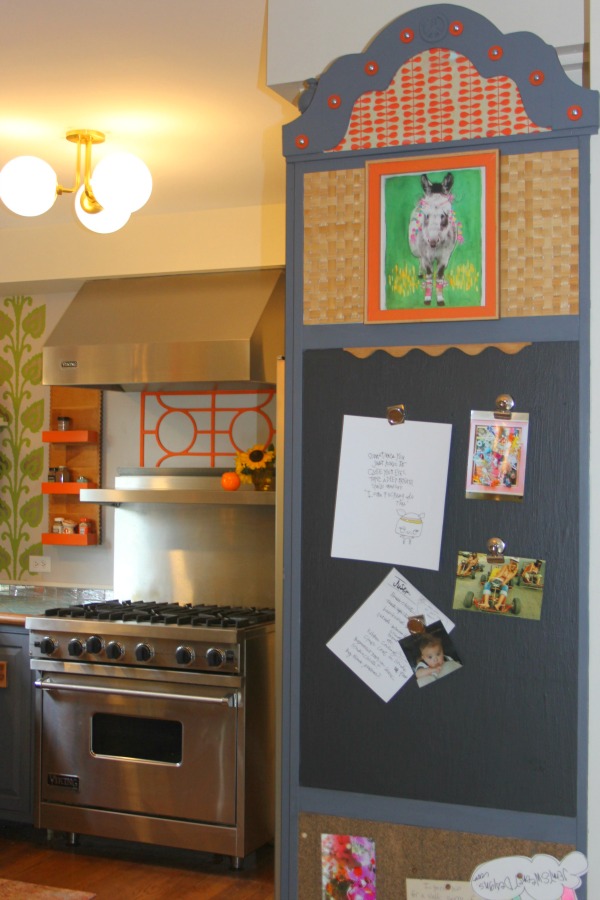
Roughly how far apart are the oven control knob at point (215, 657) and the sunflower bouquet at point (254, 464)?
816 millimetres

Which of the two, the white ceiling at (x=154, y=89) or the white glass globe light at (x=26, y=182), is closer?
the white ceiling at (x=154, y=89)

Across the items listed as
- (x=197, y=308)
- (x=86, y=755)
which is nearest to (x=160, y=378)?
(x=197, y=308)

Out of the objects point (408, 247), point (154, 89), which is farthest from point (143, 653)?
point (408, 247)

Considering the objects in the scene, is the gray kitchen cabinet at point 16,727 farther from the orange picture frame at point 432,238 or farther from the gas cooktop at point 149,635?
the orange picture frame at point 432,238

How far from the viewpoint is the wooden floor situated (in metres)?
3.75

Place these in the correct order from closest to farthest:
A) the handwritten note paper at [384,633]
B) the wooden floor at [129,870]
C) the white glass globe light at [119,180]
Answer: the handwritten note paper at [384,633]
the white glass globe light at [119,180]
the wooden floor at [129,870]

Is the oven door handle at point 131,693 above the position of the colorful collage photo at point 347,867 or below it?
below

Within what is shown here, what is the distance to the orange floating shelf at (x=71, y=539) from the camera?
198 inches

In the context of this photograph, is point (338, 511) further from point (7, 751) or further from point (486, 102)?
Result: point (7, 751)

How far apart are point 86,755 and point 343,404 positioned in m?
2.85

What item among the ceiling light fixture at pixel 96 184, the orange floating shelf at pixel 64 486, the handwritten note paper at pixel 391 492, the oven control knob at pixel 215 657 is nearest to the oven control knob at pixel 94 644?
the oven control knob at pixel 215 657

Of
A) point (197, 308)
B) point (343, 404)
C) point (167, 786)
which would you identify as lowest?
point (167, 786)

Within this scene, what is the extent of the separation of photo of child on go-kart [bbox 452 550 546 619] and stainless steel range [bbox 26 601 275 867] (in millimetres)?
2232

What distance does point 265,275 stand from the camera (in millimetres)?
4582
